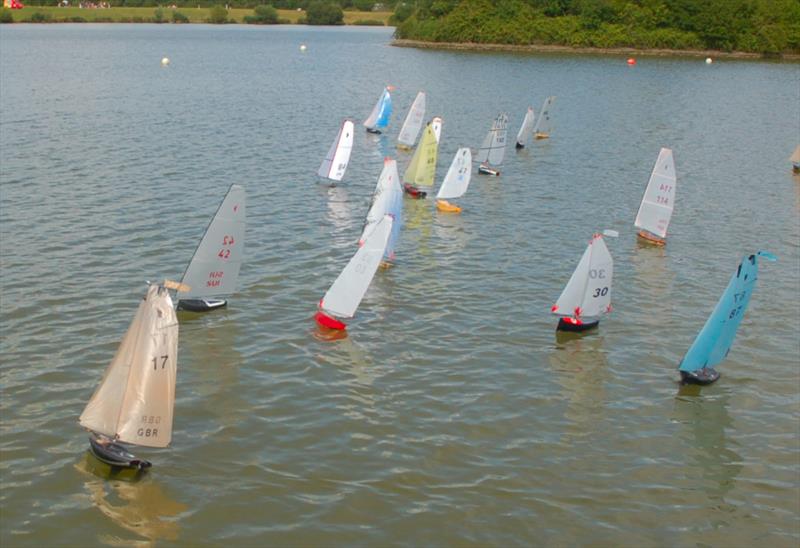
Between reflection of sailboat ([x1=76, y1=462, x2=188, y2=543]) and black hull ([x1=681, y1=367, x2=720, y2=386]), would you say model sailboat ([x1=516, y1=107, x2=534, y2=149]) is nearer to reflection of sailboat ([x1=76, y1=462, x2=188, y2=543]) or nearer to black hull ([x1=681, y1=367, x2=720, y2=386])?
black hull ([x1=681, y1=367, x2=720, y2=386])

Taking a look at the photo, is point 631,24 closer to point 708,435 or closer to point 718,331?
point 718,331

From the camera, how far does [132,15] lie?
174m

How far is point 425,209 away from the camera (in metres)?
32.1

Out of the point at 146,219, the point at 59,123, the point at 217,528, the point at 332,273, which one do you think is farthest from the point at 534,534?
the point at 59,123

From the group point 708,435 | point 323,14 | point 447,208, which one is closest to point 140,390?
point 708,435

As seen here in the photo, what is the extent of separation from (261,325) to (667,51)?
105 m

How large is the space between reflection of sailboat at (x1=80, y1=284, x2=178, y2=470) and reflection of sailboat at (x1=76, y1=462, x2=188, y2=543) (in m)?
0.40

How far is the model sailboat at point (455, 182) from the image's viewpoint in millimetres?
32000

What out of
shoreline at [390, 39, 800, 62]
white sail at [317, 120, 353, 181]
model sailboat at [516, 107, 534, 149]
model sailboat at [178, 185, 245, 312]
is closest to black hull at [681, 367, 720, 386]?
model sailboat at [178, 185, 245, 312]

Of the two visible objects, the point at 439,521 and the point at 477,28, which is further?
the point at 477,28

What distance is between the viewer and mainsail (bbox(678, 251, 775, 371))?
17.9 metres

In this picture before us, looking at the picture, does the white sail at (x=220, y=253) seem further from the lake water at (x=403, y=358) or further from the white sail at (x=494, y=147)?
the white sail at (x=494, y=147)

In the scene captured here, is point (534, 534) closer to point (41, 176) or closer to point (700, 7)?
point (41, 176)

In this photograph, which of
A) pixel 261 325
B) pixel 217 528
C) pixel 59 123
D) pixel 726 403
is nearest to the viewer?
pixel 217 528
